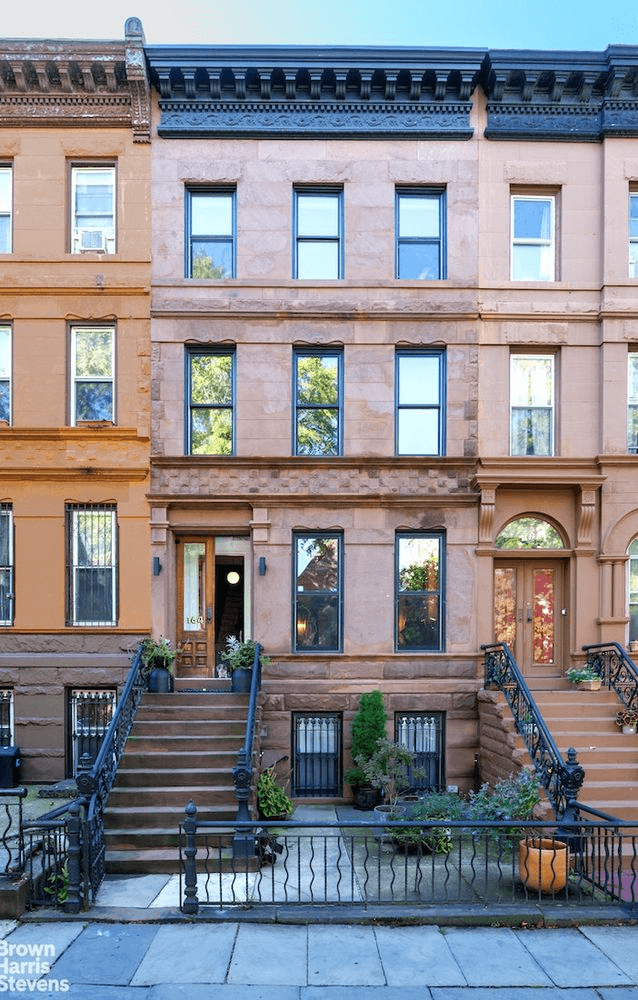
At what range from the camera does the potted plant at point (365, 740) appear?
1175cm

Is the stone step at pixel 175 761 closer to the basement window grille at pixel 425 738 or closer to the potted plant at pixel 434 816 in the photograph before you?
the potted plant at pixel 434 816

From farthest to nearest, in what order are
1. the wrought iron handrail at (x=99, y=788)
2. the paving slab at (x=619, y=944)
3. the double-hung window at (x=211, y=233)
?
the double-hung window at (x=211, y=233) < the wrought iron handrail at (x=99, y=788) < the paving slab at (x=619, y=944)

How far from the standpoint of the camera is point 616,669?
1230 cm

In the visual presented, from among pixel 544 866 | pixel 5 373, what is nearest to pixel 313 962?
pixel 544 866

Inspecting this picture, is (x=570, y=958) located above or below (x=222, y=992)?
below

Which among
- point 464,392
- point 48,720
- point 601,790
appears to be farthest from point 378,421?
point 48,720

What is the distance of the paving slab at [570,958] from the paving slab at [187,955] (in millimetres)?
3060

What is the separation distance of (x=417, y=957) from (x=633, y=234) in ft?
41.5

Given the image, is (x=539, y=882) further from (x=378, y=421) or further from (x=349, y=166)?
(x=349, y=166)

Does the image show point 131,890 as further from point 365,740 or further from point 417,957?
point 365,740

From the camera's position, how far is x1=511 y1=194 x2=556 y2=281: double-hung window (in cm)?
1326

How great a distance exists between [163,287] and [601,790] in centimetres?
1122

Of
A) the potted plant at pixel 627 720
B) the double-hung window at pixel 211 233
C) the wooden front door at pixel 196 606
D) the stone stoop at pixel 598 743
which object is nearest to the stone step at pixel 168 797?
the wooden front door at pixel 196 606

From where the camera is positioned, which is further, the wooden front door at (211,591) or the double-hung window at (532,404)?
the double-hung window at (532,404)
